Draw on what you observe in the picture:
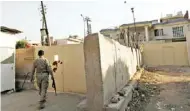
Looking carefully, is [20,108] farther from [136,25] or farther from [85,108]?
[136,25]

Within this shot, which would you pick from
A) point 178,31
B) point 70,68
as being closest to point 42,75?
point 70,68

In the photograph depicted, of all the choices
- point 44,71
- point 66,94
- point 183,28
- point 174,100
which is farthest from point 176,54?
point 44,71

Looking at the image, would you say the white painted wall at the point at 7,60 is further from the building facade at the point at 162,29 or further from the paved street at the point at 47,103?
the building facade at the point at 162,29

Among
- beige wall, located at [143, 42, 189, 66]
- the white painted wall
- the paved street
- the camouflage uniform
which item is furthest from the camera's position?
beige wall, located at [143, 42, 189, 66]

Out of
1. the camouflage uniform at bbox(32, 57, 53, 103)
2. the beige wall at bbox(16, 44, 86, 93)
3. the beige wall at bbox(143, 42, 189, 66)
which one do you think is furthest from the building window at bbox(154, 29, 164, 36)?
the camouflage uniform at bbox(32, 57, 53, 103)

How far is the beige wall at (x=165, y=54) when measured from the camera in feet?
63.1

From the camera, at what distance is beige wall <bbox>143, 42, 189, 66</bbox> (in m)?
19.2

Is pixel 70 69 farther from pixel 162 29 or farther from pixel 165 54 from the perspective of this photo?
pixel 162 29

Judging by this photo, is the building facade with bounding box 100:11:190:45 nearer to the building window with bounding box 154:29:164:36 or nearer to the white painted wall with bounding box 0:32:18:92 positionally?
the building window with bounding box 154:29:164:36

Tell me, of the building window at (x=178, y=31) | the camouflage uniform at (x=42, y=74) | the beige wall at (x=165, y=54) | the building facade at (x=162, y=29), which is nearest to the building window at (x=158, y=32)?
the building facade at (x=162, y=29)

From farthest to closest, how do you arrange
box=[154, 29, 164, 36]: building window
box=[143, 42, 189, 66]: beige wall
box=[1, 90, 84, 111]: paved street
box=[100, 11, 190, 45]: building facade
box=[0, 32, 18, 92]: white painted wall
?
box=[154, 29, 164, 36]: building window → box=[100, 11, 190, 45]: building facade → box=[143, 42, 189, 66]: beige wall → box=[0, 32, 18, 92]: white painted wall → box=[1, 90, 84, 111]: paved street

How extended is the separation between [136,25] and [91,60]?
30.7m

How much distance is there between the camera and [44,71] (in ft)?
17.3

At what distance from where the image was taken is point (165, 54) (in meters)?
19.9
